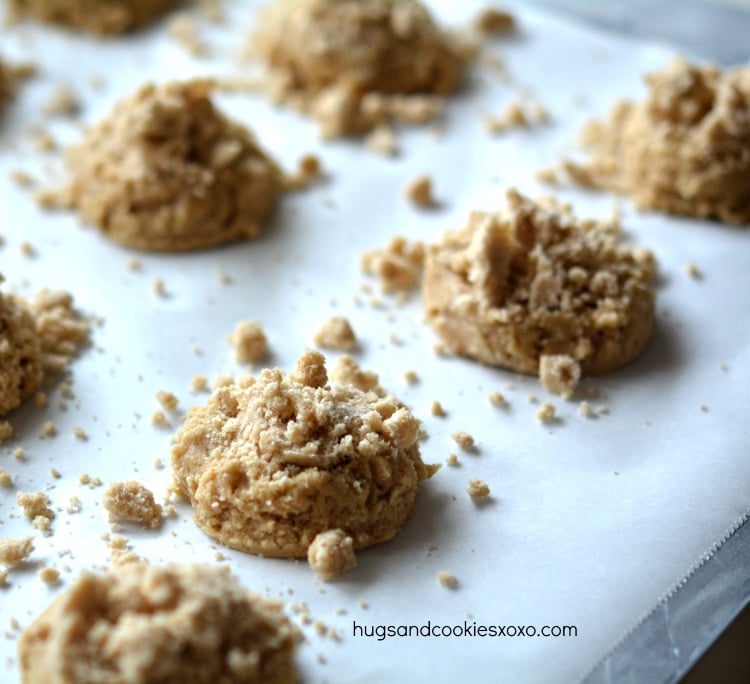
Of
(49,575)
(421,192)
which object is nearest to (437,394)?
(421,192)

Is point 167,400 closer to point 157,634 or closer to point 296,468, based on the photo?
point 296,468

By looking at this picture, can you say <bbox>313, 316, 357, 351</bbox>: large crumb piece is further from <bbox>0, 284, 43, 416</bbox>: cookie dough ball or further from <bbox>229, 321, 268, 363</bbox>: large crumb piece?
<bbox>0, 284, 43, 416</bbox>: cookie dough ball

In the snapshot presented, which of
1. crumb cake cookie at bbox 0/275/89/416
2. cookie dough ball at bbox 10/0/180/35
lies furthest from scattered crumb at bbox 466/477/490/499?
cookie dough ball at bbox 10/0/180/35

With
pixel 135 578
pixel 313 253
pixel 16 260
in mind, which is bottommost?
pixel 16 260

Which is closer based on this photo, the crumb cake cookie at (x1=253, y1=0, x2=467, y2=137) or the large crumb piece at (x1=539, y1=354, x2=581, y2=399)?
the large crumb piece at (x1=539, y1=354, x2=581, y2=399)

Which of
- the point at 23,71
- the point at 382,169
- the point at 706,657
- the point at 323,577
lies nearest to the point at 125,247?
the point at 382,169

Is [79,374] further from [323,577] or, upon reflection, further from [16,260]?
[323,577]
